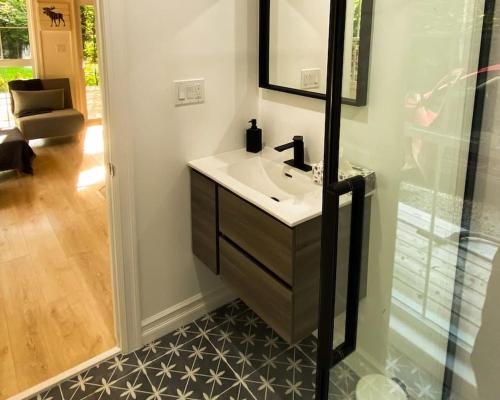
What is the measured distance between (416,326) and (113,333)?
167 centimetres

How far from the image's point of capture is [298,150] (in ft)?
7.03

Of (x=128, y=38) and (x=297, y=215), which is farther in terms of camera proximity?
(x=128, y=38)

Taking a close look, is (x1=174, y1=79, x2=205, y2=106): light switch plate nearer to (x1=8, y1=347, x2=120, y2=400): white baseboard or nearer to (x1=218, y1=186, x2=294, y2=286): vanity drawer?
(x1=218, y1=186, x2=294, y2=286): vanity drawer

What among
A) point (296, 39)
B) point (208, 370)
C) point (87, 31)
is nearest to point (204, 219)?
point (208, 370)

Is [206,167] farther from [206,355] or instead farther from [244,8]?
[206,355]

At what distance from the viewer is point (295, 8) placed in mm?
2074

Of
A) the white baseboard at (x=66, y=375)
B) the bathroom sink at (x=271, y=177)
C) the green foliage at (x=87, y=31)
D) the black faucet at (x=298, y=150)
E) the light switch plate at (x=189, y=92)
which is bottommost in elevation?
the white baseboard at (x=66, y=375)

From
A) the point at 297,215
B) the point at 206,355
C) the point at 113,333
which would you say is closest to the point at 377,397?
the point at 297,215

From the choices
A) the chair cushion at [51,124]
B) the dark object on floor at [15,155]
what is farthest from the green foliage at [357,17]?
the chair cushion at [51,124]

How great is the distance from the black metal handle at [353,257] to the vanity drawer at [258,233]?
1.55 feet

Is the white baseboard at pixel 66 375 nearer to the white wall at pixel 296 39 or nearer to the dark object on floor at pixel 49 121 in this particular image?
the white wall at pixel 296 39

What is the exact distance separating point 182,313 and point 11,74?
5.47m

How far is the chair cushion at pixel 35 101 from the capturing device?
599 cm

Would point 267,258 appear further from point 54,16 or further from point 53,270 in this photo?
point 54,16
